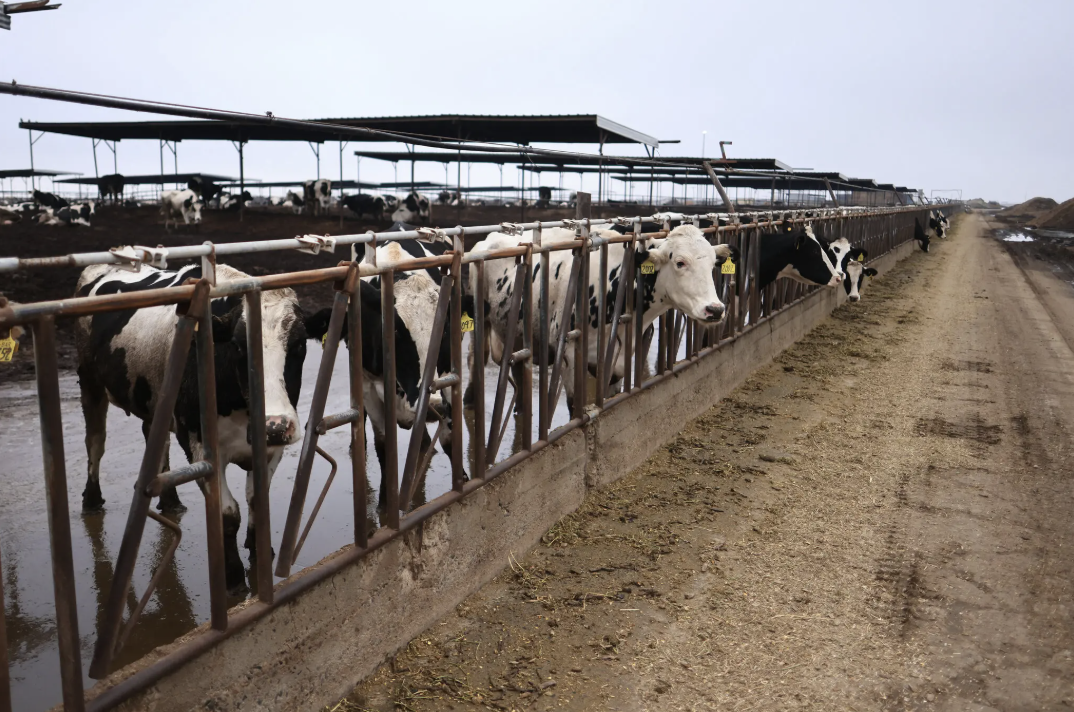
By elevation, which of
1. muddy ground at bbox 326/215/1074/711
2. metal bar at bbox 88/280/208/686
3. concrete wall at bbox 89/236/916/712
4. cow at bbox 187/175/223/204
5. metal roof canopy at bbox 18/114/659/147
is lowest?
muddy ground at bbox 326/215/1074/711

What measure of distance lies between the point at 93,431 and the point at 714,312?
4501 millimetres

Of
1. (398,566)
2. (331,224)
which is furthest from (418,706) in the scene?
(331,224)

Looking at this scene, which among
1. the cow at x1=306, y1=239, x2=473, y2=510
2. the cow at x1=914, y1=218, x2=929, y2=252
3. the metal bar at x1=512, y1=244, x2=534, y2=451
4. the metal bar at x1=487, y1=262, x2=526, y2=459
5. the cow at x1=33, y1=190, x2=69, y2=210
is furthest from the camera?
the cow at x1=33, y1=190, x2=69, y2=210

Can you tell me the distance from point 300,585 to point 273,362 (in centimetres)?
115

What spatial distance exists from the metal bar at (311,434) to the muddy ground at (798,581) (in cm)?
66

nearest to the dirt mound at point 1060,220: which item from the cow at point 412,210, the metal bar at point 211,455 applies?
the cow at point 412,210

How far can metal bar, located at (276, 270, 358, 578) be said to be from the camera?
3355 millimetres

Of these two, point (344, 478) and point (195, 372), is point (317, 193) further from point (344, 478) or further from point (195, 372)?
point (195, 372)

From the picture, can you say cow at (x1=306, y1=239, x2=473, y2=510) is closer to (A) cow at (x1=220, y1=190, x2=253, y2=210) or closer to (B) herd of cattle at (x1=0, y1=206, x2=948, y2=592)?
(B) herd of cattle at (x1=0, y1=206, x2=948, y2=592)

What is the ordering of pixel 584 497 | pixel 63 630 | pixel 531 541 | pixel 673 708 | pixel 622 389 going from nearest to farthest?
pixel 63 630 → pixel 673 708 → pixel 531 541 → pixel 584 497 → pixel 622 389

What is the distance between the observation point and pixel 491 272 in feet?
25.7

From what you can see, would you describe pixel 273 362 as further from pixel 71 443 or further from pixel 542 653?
pixel 71 443

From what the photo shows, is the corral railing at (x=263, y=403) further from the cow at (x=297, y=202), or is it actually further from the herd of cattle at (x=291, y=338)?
the cow at (x=297, y=202)

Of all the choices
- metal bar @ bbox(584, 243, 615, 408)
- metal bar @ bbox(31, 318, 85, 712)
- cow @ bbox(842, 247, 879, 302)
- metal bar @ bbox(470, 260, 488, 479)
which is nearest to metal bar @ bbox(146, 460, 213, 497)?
metal bar @ bbox(31, 318, 85, 712)
